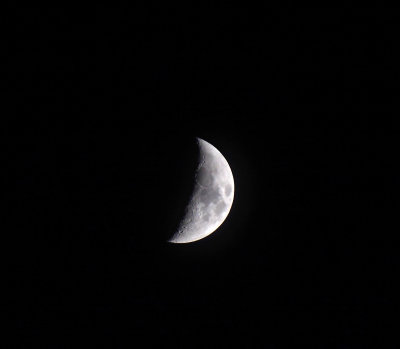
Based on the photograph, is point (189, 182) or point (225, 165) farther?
point (225, 165)

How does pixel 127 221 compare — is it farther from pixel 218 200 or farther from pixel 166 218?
pixel 218 200

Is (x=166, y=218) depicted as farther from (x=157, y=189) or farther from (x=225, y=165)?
(x=225, y=165)

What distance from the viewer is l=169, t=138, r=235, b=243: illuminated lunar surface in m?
4.41

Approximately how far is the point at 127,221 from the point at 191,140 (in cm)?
144

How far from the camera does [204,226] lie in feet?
15.2

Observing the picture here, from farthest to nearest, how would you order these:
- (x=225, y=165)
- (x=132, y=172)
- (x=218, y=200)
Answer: (x=225, y=165)
(x=218, y=200)
(x=132, y=172)

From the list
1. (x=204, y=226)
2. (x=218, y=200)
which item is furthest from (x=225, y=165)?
(x=204, y=226)

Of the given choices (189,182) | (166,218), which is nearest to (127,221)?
(166,218)

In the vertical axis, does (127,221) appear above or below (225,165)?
below

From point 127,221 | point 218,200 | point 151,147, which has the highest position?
point 151,147

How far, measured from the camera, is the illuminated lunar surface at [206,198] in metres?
4.41

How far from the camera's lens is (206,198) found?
4.43 m

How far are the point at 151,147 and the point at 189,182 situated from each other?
0.69m

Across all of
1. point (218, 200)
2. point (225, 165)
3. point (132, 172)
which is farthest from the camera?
point (225, 165)
